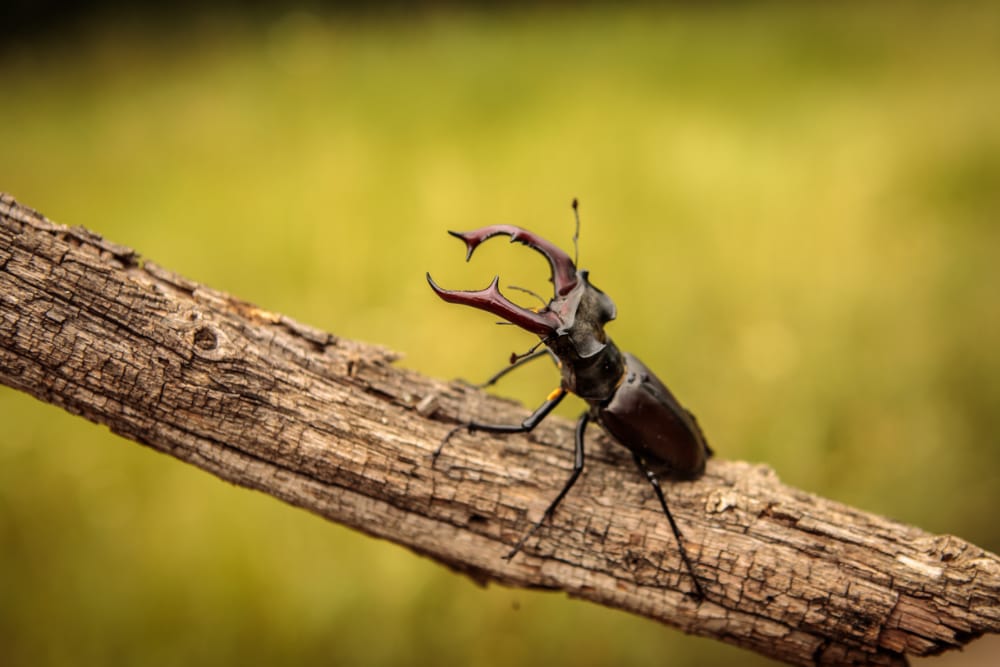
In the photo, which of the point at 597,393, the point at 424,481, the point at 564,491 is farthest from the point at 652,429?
the point at 424,481

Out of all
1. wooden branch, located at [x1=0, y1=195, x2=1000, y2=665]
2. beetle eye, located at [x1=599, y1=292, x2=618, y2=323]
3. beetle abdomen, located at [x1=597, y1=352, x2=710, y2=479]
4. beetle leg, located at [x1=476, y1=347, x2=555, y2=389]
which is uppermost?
beetle eye, located at [x1=599, y1=292, x2=618, y2=323]

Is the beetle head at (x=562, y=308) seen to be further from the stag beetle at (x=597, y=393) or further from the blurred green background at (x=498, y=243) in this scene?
the blurred green background at (x=498, y=243)

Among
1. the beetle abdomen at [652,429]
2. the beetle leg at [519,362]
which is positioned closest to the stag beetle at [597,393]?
the beetle abdomen at [652,429]

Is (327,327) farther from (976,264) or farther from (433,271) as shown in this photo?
(976,264)

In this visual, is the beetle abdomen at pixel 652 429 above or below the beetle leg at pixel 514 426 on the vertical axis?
above

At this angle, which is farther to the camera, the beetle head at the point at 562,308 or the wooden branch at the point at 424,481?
the beetle head at the point at 562,308

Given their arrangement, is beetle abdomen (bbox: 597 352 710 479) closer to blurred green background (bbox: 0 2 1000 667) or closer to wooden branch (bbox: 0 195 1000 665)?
wooden branch (bbox: 0 195 1000 665)

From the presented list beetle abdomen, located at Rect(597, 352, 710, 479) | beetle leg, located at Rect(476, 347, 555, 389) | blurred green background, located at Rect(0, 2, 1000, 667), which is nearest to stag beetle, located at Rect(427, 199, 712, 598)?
beetle abdomen, located at Rect(597, 352, 710, 479)
